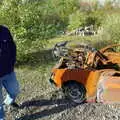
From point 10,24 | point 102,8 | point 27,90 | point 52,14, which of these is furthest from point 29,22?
point 102,8

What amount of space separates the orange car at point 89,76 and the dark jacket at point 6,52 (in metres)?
1.52

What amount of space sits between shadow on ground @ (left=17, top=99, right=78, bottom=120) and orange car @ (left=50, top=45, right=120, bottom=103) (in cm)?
30

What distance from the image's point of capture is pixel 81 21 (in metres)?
21.1

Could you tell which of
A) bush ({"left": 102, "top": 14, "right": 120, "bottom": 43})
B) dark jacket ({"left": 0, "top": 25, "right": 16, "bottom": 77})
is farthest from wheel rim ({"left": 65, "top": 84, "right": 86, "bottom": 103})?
bush ({"left": 102, "top": 14, "right": 120, "bottom": 43})

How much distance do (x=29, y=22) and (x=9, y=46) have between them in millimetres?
5812

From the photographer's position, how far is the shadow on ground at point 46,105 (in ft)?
29.1

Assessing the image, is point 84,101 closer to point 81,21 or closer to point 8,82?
point 8,82

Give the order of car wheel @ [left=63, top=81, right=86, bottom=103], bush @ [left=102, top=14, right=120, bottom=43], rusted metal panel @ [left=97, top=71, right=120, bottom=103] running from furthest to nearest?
bush @ [left=102, top=14, right=120, bottom=43] < car wheel @ [left=63, top=81, right=86, bottom=103] < rusted metal panel @ [left=97, top=71, right=120, bottom=103]

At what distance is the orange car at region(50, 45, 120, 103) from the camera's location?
29.0 ft

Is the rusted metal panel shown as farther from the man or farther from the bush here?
the bush

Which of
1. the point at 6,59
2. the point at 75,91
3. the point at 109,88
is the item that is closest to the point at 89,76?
the point at 75,91

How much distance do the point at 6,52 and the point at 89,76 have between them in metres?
2.00

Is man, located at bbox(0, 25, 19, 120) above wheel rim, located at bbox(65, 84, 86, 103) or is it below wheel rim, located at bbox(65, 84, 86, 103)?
above

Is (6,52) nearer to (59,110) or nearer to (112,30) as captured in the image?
(59,110)
